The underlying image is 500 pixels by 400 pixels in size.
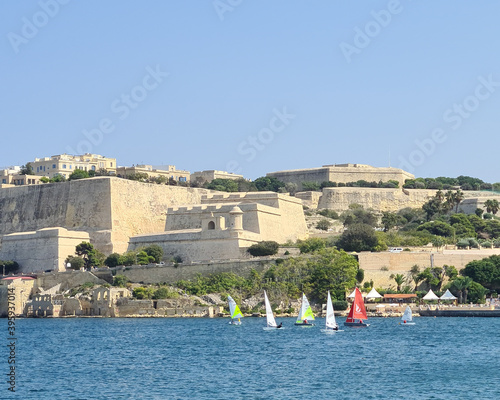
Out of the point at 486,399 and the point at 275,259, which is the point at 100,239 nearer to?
the point at 275,259

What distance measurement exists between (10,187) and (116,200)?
10.8 meters

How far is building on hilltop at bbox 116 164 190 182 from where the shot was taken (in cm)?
8838

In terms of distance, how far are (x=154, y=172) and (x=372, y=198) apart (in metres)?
20.3

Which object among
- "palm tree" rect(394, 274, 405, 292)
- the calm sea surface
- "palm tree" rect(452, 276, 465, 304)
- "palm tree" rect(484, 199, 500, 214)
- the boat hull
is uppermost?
"palm tree" rect(484, 199, 500, 214)

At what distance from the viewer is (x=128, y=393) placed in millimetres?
26734

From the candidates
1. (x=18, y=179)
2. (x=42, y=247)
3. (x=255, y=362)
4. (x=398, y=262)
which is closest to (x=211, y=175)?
(x=18, y=179)

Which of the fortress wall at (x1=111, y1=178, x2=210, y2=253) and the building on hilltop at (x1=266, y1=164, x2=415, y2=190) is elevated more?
the building on hilltop at (x1=266, y1=164, x2=415, y2=190)

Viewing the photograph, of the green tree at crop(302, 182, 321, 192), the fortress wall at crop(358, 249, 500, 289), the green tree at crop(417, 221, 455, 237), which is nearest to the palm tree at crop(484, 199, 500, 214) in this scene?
the green tree at crop(417, 221, 455, 237)

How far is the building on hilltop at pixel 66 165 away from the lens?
8831cm

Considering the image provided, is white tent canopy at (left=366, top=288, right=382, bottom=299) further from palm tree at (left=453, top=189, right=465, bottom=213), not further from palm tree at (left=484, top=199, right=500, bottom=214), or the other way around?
palm tree at (left=484, top=199, right=500, bottom=214)

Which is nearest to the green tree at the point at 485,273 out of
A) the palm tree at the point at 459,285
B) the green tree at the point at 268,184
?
the palm tree at the point at 459,285

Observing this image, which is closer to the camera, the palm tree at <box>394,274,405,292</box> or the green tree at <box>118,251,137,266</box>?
the palm tree at <box>394,274,405,292</box>

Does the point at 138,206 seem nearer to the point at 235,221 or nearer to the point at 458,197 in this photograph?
the point at 235,221

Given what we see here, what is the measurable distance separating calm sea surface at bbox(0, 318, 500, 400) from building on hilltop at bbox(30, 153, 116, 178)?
4183cm
